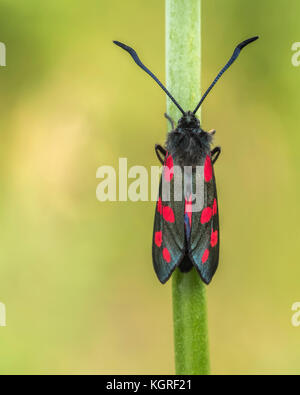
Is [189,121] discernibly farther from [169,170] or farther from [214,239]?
[214,239]

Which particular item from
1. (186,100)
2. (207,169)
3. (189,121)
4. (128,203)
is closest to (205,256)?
(207,169)

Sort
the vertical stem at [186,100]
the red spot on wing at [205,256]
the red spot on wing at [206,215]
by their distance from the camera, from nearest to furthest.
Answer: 1. the vertical stem at [186,100]
2. the red spot on wing at [205,256]
3. the red spot on wing at [206,215]

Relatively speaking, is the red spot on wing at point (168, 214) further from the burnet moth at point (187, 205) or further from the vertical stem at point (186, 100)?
the vertical stem at point (186, 100)

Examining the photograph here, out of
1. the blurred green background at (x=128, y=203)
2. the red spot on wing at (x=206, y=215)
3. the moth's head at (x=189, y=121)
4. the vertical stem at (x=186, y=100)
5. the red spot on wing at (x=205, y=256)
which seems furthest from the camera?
the blurred green background at (x=128, y=203)

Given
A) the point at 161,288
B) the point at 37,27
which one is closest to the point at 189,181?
the point at 161,288

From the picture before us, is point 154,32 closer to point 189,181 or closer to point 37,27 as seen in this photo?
point 37,27

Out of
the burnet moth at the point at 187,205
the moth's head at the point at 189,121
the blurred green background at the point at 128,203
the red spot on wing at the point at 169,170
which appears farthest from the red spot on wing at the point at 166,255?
the blurred green background at the point at 128,203

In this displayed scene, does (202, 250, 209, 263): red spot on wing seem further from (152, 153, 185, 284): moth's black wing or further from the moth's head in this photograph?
the moth's head
